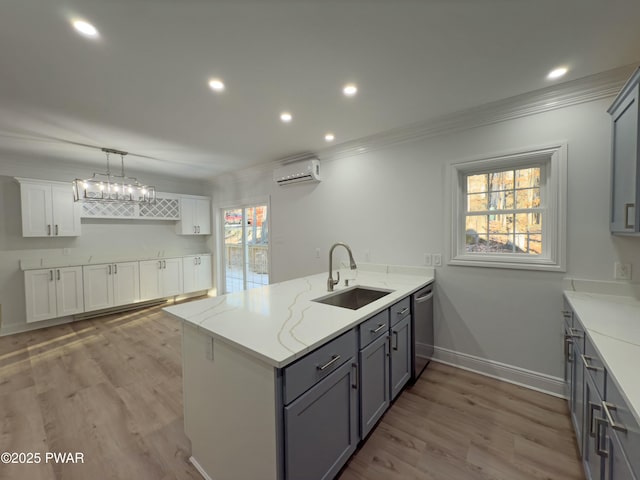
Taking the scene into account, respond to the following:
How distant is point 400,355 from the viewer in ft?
6.86

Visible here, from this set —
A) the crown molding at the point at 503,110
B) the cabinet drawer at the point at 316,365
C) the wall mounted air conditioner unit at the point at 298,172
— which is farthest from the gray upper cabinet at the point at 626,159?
the wall mounted air conditioner unit at the point at 298,172

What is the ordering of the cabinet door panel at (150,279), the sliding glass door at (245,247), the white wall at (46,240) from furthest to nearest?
1. the sliding glass door at (245,247)
2. the cabinet door panel at (150,279)
3. the white wall at (46,240)

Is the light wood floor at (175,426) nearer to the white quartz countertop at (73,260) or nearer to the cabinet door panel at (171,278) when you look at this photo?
the white quartz countertop at (73,260)

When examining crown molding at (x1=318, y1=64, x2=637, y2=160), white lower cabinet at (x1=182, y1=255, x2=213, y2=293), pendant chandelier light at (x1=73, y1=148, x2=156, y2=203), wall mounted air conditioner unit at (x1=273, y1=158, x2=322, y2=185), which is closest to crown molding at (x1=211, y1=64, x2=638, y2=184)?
crown molding at (x1=318, y1=64, x2=637, y2=160)

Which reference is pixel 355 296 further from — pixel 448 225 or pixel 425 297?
pixel 448 225

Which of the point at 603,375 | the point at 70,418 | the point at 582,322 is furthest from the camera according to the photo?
the point at 70,418

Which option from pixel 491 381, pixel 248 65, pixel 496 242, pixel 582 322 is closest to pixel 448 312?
pixel 491 381

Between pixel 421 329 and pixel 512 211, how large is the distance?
1.40 meters

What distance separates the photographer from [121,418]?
1.98 m

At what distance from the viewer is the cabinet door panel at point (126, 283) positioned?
434 centimetres

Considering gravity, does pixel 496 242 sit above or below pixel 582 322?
above

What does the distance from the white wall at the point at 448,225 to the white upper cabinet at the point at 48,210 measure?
3.52 metres

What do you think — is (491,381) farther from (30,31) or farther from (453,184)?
(30,31)

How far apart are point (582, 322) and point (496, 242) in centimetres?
125
